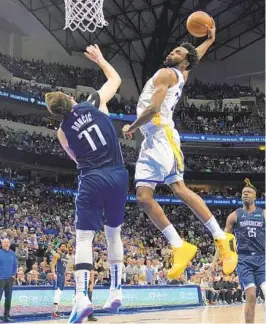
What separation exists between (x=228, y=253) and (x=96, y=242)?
12676 millimetres

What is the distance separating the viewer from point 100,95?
544 cm

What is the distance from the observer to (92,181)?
4.89 metres

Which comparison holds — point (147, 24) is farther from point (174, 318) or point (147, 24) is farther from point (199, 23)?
point (199, 23)

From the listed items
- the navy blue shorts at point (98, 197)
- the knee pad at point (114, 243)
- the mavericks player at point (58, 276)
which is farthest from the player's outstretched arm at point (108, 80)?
the mavericks player at point (58, 276)

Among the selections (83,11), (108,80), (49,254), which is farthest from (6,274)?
(108,80)

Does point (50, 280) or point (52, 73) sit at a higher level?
point (52, 73)

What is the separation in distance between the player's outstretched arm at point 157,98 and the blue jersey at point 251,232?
98.8 inches

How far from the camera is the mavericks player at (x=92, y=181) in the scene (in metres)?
4.88

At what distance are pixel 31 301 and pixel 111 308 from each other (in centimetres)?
677

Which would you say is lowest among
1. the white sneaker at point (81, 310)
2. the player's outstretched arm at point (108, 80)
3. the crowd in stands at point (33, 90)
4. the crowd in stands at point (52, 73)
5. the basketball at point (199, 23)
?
the white sneaker at point (81, 310)

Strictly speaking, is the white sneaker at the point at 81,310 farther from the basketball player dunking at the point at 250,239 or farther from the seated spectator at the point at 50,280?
the seated spectator at the point at 50,280

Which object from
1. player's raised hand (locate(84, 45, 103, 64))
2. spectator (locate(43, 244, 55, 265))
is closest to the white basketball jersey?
player's raised hand (locate(84, 45, 103, 64))

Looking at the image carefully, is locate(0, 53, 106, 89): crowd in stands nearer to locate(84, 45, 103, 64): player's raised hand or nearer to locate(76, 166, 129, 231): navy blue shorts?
locate(84, 45, 103, 64): player's raised hand

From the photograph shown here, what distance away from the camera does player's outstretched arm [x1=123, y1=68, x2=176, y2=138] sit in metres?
5.06
